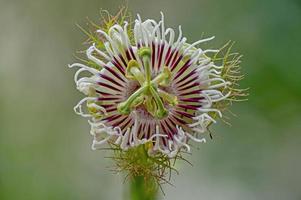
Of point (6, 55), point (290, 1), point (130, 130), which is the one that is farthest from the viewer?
Answer: point (6, 55)

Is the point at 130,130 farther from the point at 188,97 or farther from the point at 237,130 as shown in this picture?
the point at 237,130

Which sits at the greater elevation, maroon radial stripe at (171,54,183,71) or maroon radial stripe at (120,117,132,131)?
maroon radial stripe at (171,54,183,71)

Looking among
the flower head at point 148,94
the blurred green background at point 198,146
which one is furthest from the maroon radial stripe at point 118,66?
the blurred green background at point 198,146

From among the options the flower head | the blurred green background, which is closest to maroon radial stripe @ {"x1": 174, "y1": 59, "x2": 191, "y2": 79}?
the flower head

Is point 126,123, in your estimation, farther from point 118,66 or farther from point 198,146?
point 198,146

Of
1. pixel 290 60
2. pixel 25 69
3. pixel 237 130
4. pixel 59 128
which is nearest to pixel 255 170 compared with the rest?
pixel 237 130

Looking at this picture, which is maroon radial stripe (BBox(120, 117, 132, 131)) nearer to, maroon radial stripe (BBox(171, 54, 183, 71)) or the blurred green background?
maroon radial stripe (BBox(171, 54, 183, 71))

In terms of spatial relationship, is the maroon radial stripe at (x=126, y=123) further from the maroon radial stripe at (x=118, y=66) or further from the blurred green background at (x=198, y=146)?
the blurred green background at (x=198, y=146)
